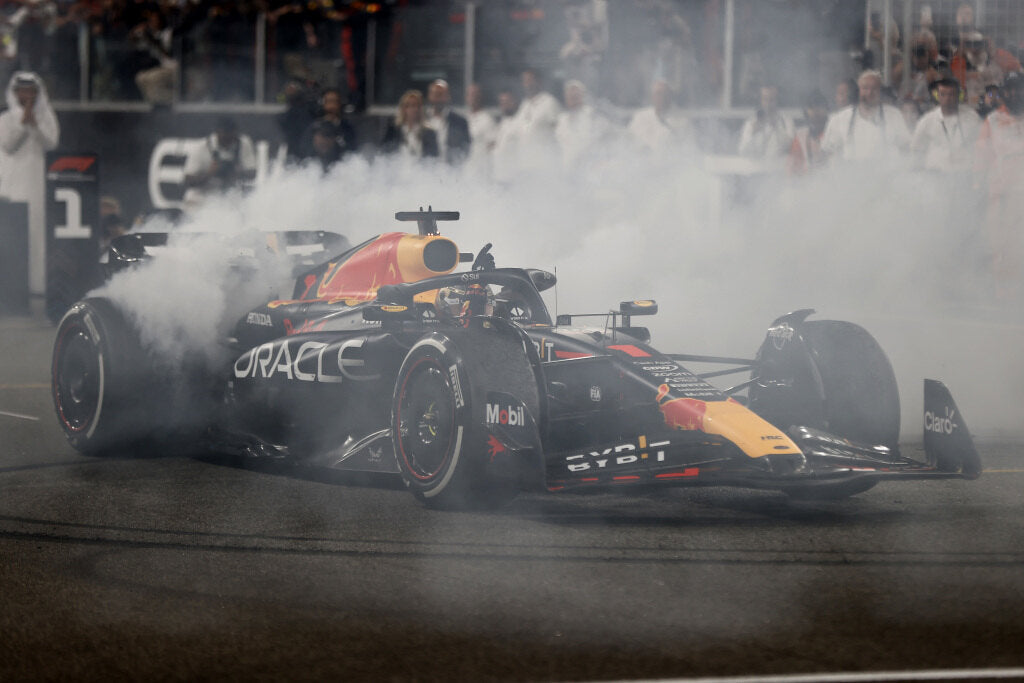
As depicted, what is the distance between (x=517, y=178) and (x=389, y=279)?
6635mm

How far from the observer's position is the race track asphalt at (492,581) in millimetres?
4238

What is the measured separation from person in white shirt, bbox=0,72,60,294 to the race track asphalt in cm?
949

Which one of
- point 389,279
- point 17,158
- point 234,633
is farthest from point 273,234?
point 17,158

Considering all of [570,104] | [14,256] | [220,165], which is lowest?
[14,256]

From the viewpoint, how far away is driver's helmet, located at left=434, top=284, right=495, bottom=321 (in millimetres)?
6887

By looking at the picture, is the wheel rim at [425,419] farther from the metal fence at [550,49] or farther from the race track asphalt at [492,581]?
the metal fence at [550,49]

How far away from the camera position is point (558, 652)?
4.28 meters

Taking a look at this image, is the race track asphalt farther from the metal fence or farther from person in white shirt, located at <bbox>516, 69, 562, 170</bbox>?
person in white shirt, located at <bbox>516, 69, 562, 170</bbox>

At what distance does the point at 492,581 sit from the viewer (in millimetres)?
5055

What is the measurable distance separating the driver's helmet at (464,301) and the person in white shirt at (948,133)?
623 cm

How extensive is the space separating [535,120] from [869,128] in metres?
3.10

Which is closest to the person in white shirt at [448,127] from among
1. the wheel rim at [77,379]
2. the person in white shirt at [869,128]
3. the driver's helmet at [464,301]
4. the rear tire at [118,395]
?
the person in white shirt at [869,128]

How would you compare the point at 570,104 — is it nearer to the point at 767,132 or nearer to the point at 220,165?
the point at 767,132

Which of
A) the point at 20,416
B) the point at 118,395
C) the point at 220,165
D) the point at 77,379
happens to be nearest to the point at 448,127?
the point at 220,165
